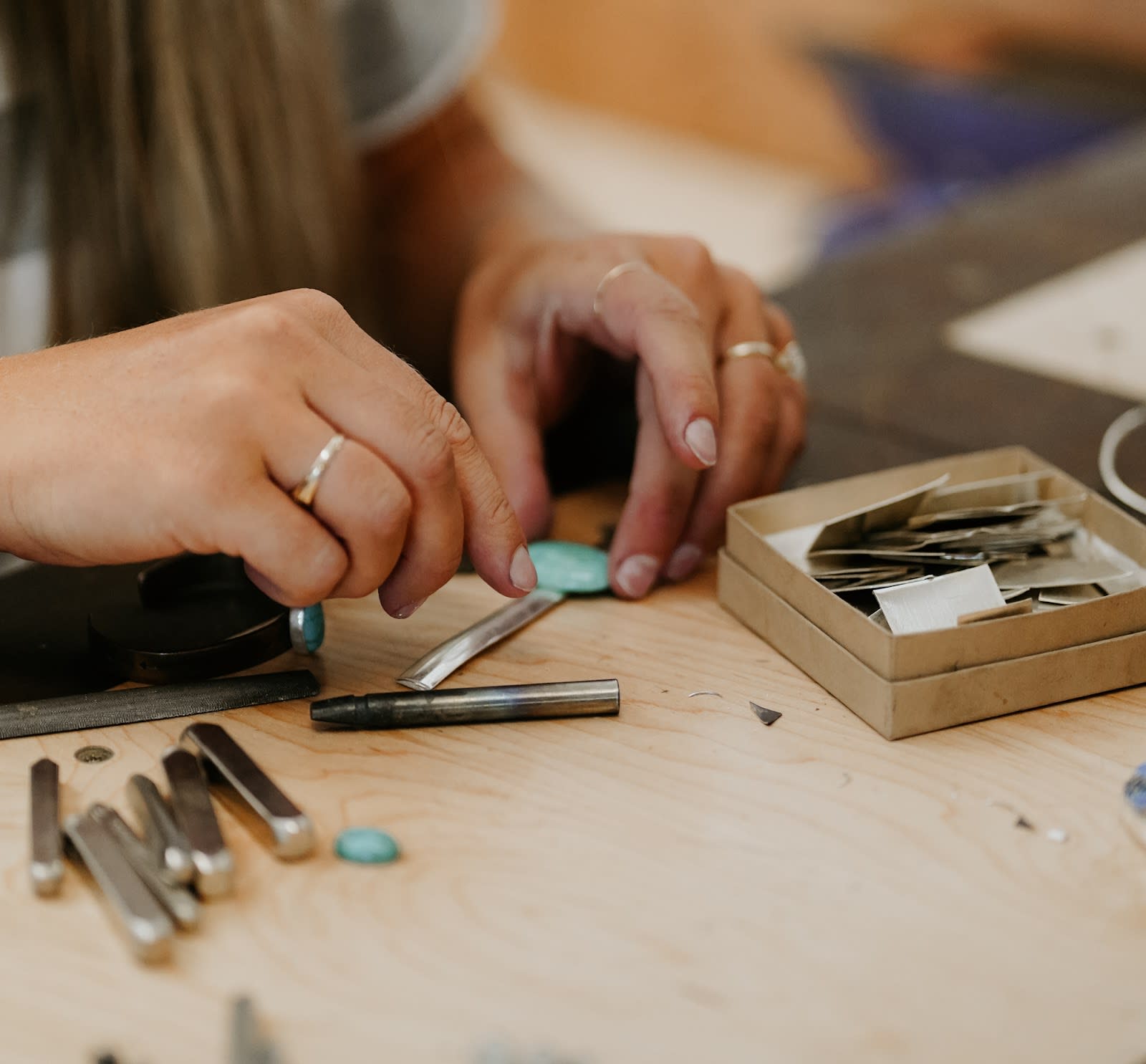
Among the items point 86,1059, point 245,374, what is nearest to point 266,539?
point 245,374

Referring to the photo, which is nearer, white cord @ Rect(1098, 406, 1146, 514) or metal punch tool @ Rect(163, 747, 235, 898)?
metal punch tool @ Rect(163, 747, 235, 898)

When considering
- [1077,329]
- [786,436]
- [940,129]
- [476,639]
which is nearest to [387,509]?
[476,639]

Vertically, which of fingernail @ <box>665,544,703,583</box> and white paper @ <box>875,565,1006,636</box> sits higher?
white paper @ <box>875,565,1006,636</box>

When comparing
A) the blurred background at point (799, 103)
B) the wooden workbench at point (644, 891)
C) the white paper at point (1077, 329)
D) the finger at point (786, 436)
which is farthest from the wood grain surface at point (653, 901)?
the blurred background at point (799, 103)

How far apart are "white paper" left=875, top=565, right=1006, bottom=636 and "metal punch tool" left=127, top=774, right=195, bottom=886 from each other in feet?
1.12

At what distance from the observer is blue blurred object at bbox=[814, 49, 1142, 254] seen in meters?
2.73

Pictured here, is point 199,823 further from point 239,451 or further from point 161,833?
point 239,451

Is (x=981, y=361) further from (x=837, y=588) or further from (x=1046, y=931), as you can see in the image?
(x=1046, y=931)

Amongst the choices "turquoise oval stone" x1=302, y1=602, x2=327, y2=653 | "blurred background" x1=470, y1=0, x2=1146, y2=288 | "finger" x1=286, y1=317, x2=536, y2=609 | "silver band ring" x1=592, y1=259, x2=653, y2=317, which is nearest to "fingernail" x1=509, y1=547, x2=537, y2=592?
"finger" x1=286, y1=317, x2=536, y2=609

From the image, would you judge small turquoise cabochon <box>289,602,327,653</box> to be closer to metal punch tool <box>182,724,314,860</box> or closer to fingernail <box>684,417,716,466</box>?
metal punch tool <box>182,724,314,860</box>

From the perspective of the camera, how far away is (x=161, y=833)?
0.51 metres

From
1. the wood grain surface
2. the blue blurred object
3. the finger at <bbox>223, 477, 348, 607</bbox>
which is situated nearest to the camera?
the wood grain surface

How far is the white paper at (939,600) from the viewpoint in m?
0.61

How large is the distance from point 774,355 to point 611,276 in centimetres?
12
